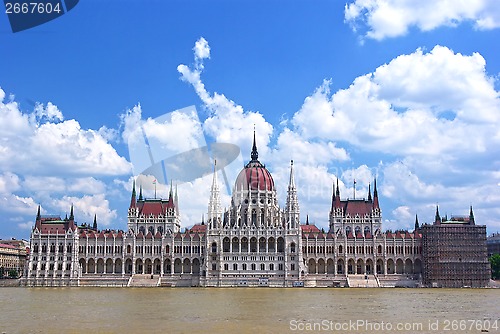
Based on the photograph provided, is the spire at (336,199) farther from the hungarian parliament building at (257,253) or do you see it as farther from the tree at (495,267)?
the tree at (495,267)

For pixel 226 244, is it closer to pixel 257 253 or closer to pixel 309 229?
pixel 257 253

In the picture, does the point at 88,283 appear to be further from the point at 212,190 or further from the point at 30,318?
the point at 30,318

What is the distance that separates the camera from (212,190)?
16050 centimetres

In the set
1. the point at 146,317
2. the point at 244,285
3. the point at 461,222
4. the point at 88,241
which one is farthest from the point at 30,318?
the point at 461,222

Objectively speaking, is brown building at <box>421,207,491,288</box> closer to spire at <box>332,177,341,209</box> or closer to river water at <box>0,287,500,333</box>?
spire at <box>332,177,341,209</box>

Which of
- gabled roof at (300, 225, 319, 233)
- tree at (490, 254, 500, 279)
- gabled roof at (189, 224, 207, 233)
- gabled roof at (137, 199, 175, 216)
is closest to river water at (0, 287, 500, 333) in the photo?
gabled roof at (300, 225, 319, 233)

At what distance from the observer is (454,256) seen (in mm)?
146625

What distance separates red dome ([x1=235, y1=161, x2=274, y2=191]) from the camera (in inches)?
6368

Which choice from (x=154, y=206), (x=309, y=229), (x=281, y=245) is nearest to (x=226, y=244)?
(x=281, y=245)

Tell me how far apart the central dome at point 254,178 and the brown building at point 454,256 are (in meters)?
37.5

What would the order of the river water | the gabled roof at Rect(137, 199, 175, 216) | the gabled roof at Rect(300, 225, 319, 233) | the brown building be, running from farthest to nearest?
the gabled roof at Rect(137, 199, 175, 216)
the gabled roof at Rect(300, 225, 319, 233)
the brown building
the river water

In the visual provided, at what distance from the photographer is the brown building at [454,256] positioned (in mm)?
145375

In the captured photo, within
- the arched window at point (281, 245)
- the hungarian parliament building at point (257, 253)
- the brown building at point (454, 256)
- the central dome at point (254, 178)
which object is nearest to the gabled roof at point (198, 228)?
the hungarian parliament building at point (257, 253)

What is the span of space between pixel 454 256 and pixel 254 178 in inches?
1893
